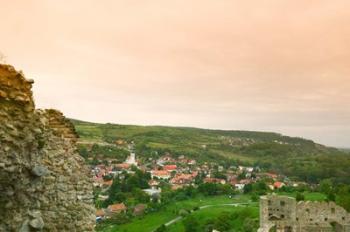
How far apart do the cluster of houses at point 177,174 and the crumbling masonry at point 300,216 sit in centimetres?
3074

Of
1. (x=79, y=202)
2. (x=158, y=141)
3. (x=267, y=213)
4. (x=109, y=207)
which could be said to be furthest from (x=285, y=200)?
(x=158, y=141)

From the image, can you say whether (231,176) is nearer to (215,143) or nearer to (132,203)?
(132,203)

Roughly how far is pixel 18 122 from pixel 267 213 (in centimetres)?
2953

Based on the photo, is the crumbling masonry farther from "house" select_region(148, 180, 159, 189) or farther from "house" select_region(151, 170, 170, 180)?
"house" select_region(151, 170, 170, 180)

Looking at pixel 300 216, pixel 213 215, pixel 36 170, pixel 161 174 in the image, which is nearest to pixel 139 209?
pixel 213 215

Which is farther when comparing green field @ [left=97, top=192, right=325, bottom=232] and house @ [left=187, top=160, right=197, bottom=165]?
house @ [left=187, top=160, right=197, bottom=165]

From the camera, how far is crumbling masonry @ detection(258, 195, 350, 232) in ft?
108

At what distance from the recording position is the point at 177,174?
109m

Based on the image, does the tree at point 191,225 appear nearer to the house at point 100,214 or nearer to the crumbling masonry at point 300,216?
the house at point 100,214

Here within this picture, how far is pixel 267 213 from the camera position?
33281 mm

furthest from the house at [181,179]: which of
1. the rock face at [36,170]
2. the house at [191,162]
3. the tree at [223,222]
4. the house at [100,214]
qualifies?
the rock face at [36,170]

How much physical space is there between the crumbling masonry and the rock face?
27153mm

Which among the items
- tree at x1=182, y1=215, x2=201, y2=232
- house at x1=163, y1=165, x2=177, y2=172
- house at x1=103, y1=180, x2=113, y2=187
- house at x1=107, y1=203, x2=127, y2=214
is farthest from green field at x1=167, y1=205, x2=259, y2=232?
house at x1=163, y1=165, x2=177, y2=172

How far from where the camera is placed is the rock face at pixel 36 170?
5492 millimetres
